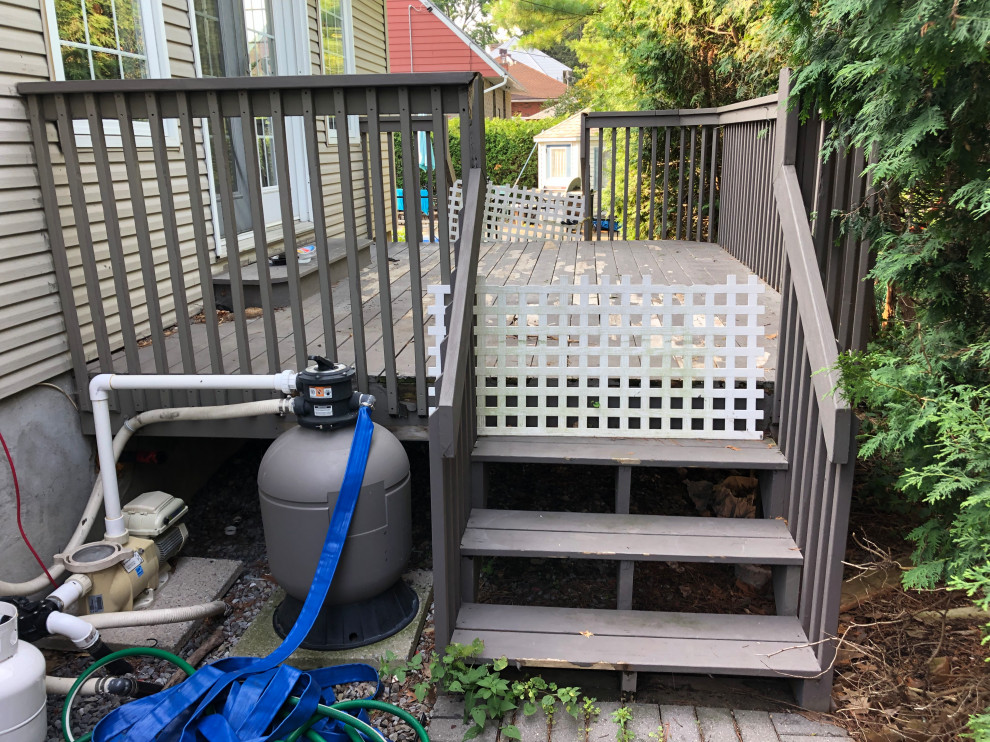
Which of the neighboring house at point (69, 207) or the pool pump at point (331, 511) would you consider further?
the neighboring house at point (69, 207)

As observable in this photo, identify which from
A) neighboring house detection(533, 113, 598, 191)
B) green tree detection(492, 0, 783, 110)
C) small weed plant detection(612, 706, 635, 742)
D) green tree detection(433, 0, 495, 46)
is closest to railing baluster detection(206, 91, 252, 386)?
small weed plant detection(612, 706, 635, 742)

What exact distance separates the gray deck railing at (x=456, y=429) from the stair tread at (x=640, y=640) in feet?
0.52

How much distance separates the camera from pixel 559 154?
2192cm

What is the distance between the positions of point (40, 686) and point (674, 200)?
7381 millimetres

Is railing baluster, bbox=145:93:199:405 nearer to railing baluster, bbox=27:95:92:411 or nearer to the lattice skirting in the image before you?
railing baluster, bbox=27:95:92:411

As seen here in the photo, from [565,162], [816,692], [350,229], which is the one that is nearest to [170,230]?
[350,229]

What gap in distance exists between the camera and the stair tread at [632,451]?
9.53 ft

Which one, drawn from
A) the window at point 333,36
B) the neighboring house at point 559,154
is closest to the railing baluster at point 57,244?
the window at point 333,36

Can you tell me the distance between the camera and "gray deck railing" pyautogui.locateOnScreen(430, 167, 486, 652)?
2418 millimetres

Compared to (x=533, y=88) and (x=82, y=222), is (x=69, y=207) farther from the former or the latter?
(x=533, y=88)

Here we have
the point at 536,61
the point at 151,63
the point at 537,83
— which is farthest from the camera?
the point at 536,61

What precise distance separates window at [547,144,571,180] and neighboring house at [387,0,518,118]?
2419 millimetres

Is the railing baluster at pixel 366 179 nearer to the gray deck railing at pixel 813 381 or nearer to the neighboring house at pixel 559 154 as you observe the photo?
the gray deck railing at pixel 813 381

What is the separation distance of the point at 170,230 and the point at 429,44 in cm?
1875
